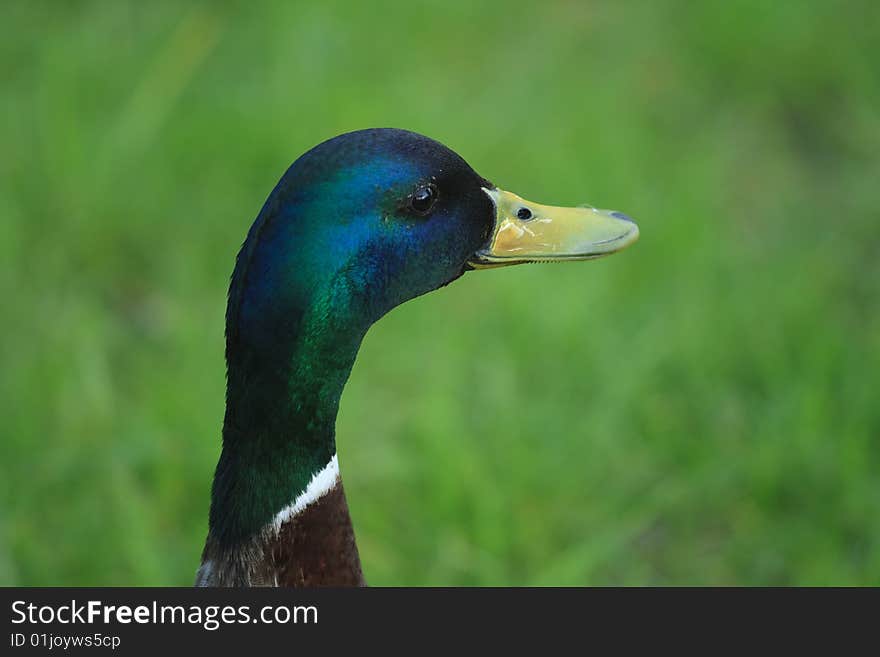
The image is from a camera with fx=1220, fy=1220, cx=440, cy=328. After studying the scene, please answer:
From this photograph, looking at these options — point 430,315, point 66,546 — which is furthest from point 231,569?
point 430,315

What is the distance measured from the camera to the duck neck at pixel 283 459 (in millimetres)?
1590

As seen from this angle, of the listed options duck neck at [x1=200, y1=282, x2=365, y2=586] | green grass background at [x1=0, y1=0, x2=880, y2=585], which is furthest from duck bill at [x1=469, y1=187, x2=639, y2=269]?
green grass background at [x1=0, y1=0, x2=880, y2=585]

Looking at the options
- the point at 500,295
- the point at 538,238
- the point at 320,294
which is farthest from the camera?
the point at 500,295

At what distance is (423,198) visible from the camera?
1664mm

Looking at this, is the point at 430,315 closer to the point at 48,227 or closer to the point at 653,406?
the point at 653,406

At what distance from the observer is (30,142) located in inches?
134

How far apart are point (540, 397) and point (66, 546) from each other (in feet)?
3.73

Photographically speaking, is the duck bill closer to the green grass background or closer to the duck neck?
the duck neck

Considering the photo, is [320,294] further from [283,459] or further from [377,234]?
[283,459]

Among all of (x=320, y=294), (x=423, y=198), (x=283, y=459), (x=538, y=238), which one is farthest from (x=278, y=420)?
(x=538, y=238)

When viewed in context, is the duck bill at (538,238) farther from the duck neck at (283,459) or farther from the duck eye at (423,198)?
the duck neck at (283,459)

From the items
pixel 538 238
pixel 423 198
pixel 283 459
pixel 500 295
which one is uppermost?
pixel 423 198

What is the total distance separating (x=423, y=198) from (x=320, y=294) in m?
0.20

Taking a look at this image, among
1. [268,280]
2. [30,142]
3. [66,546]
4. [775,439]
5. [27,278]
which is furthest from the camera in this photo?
[30,142]
